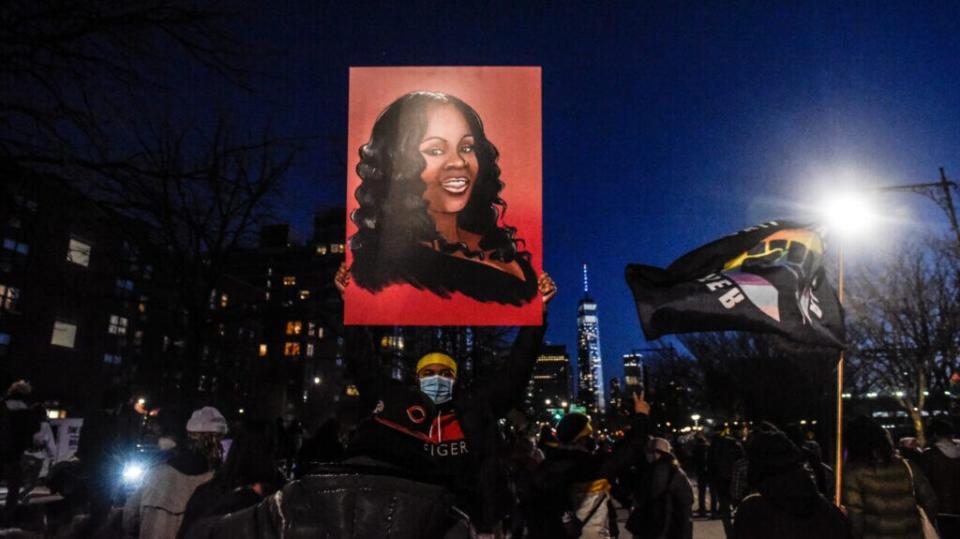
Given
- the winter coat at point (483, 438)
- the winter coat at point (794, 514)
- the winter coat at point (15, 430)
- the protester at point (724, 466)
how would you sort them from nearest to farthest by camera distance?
the winter coat at point (794, 514) → the winter coat at point (483, 438) → the winter coat at point (15, 430) → the protester at point (724, 466)

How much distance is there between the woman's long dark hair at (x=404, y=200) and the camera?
199 inches

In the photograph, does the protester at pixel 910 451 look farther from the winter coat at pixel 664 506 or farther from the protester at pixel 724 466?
the winter coat at pixel 664 506

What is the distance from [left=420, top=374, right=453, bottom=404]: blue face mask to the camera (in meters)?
5.28

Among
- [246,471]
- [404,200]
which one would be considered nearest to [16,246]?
[404,200]

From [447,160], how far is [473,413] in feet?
6.26

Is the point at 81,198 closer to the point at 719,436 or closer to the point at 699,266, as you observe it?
the point at 699,266

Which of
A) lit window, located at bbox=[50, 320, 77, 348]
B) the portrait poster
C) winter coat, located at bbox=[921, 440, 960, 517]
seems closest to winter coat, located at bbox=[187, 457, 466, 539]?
the portrait poster

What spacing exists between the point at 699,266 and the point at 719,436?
8.47 metres

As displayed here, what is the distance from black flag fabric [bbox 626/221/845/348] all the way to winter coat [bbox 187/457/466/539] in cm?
439

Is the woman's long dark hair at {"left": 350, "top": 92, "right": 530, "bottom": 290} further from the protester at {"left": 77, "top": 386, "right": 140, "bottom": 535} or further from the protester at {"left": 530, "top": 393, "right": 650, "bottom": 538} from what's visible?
the protester at {"left": 77, "top": 386, "right": 140, "bottom": 535}

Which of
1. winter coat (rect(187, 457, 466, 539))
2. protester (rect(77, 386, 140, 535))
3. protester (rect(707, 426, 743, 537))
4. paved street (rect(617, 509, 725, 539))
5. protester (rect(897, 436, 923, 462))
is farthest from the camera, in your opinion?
paved street (rect(617, 509, 725, 539))

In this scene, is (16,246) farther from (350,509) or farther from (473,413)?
(350,509)

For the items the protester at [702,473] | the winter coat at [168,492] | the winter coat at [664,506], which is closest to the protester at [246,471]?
the winter coat at [168,492]

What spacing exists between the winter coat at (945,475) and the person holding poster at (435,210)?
601 cm
